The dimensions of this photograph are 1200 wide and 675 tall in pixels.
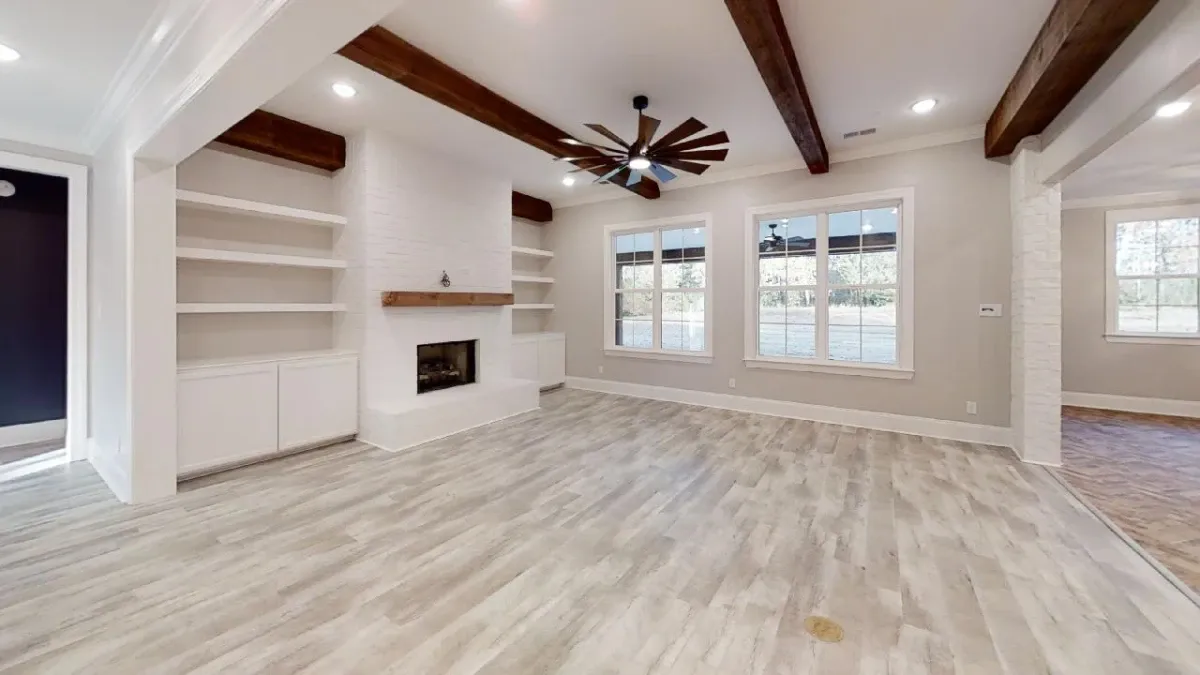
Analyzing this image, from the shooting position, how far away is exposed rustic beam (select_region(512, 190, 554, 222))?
6.79 m

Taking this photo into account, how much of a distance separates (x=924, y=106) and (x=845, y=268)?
1749mm

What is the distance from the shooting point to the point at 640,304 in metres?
6.82

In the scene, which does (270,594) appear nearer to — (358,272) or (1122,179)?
(358,272)

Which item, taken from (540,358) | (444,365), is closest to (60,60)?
(444,365)

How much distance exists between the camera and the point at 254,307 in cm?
383

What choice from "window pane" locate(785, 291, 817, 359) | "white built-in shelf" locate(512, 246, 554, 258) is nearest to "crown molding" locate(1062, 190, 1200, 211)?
"window pane" locate(785, 291, 817, 359)

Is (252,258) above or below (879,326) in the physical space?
above

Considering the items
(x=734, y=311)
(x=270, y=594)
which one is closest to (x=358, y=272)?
(x=270, y=594)

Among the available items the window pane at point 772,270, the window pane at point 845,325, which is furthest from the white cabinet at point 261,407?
the window pane at point 845,325

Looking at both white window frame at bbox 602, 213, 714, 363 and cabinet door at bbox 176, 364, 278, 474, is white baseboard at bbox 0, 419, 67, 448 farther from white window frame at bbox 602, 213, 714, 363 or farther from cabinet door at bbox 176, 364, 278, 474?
white window frame at bbox 602, 213, 714, 363

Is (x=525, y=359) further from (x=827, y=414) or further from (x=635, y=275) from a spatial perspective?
(x=827, y=414)

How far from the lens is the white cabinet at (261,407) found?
342 cm

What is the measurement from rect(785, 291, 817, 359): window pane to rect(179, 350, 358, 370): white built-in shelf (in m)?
4.69

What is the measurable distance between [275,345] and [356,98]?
2.31m
